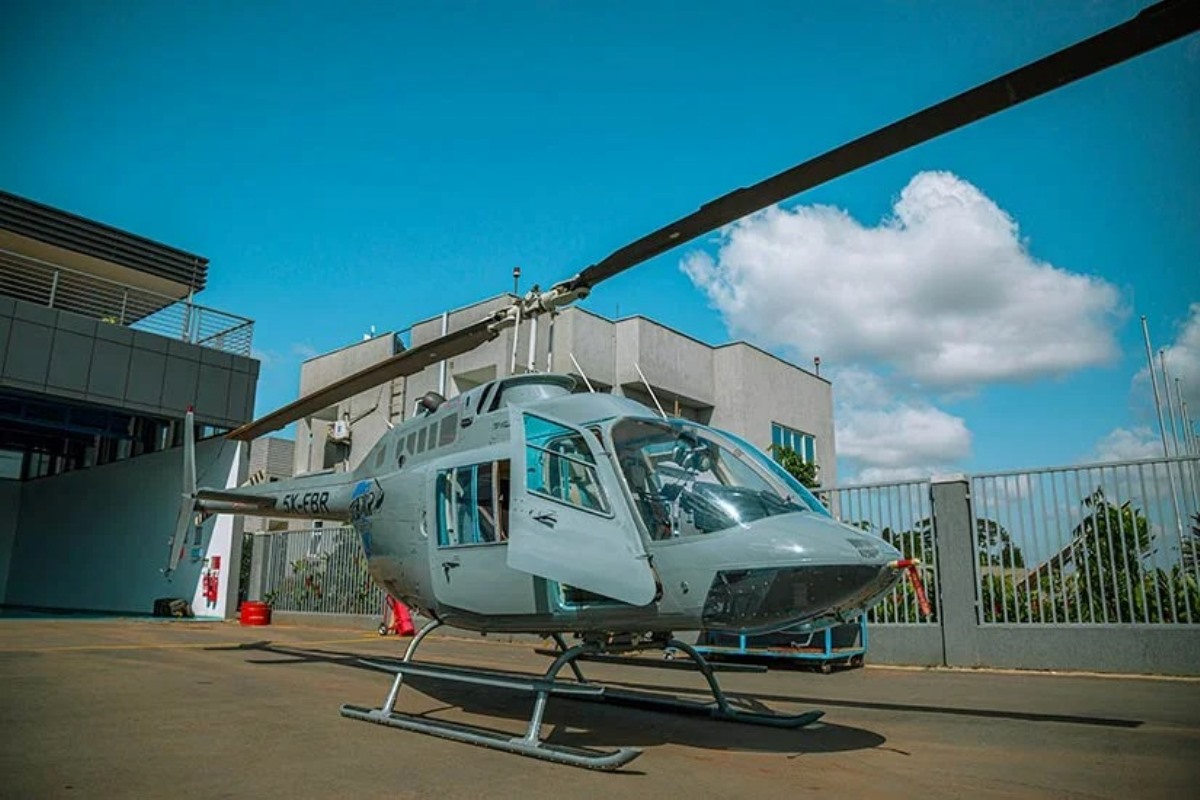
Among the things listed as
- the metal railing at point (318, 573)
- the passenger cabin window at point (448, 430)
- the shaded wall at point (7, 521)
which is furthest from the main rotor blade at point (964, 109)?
the shaded wall at point (7, 521)

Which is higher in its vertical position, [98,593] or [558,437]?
[558,437]

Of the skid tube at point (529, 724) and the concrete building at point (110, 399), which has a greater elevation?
the concrete building at point (110, 399)

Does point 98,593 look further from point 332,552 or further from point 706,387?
point 706,387

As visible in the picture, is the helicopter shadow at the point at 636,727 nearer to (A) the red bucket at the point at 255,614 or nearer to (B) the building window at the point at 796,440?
(A) the red bucket at the point at 255,614

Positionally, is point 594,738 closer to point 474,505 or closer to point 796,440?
point 474,505

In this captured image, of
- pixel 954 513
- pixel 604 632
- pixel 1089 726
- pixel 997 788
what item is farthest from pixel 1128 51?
pixel 954 513

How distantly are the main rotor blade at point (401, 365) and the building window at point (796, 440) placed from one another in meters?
17.6

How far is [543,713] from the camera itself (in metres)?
6.29

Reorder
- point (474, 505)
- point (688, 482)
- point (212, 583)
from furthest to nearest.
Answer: point (212, 583) → point (474, 505) → point (688, 482)

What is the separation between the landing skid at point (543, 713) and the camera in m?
5.40

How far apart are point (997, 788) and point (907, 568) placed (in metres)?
1.39

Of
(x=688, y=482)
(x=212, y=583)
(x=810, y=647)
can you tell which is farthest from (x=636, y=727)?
(x=212, y=583)

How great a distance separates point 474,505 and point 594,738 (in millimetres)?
2134

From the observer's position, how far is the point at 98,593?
27672mm
